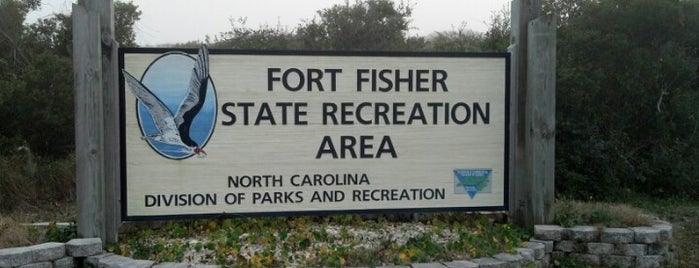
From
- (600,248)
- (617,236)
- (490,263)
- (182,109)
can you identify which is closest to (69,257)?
(182,109)

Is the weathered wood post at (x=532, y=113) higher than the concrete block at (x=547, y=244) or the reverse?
higher

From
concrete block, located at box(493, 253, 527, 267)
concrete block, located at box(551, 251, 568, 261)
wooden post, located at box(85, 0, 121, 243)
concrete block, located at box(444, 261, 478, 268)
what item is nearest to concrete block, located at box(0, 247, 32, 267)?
wooden post, located at box(85, 0, 121, 243)

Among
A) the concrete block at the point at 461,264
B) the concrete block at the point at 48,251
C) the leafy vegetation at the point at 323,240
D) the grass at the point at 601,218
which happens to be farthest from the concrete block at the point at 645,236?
the concrete block at the point at 48,251

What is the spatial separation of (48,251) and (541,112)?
14.3 feet

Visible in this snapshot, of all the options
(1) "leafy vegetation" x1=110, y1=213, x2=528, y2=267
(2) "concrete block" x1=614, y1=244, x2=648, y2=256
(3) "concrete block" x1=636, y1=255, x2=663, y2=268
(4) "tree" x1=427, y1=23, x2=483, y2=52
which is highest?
(4) "tree" x1=427, y1=23, x2=483, y2=52

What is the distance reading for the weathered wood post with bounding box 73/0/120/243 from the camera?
16.5 ft

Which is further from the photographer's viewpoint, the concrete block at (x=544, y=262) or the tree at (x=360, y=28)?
the tree at (x=360, y=28)

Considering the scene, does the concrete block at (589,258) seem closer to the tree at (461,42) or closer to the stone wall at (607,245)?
the stone wall at (607,245)

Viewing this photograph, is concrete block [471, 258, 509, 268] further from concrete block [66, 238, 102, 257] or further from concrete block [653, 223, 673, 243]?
concrete block [66, 238, 102, 257]

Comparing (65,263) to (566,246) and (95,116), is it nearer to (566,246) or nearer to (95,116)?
(95,116)

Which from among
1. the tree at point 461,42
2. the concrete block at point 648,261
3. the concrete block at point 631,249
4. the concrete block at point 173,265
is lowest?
the concrete block at point 648,261

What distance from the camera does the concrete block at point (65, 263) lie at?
4861 millimetres

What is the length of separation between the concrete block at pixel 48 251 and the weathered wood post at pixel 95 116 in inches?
9.9

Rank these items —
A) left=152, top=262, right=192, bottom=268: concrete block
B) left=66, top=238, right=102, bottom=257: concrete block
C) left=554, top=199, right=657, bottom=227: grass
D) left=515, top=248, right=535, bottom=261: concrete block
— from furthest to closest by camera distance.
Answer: left=554, top=199, right=657, bottom=227: grass < left=515, top=248, right=535, bottom=261: concrete block < left=66, top=238, right=102, bottom=257: concrete block < left=152, top=262, right=192, bottom=268: concrete block
